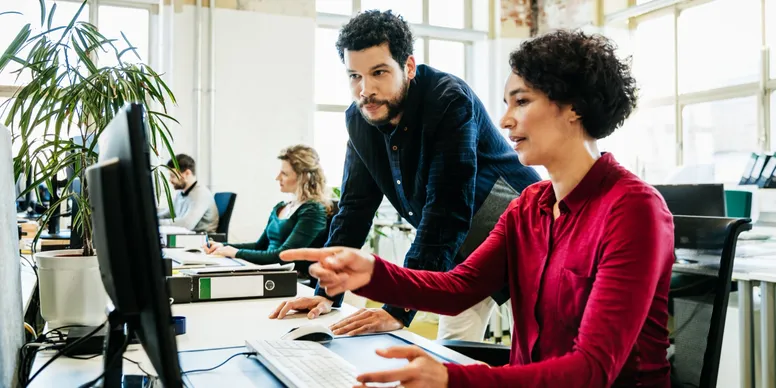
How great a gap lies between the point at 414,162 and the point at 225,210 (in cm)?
328

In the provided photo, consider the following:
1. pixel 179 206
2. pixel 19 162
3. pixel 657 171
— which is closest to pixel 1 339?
pixel 19 162

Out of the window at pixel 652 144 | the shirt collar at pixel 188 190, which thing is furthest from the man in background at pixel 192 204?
the window at pixel 652 144

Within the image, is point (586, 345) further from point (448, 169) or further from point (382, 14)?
point (382, 14)

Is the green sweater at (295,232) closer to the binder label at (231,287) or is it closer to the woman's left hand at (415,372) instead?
the binder label at (231,287)

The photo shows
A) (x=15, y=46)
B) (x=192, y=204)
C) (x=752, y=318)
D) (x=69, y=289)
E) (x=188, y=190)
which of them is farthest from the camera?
(x=188, y=190)

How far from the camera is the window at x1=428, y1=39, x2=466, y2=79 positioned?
693 centimetres

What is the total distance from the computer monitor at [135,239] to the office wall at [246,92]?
196 inches

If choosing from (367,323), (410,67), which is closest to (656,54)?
(410,67)

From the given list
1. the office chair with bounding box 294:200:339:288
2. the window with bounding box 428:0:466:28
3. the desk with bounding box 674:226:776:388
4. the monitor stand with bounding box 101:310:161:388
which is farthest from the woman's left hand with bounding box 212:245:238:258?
the window with bounding box 428:0:466:28

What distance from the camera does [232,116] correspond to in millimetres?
5543

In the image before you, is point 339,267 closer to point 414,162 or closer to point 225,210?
point 414,162

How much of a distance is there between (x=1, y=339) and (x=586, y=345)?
2.59ft

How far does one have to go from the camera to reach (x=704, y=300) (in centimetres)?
109

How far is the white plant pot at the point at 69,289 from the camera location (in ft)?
4.03
